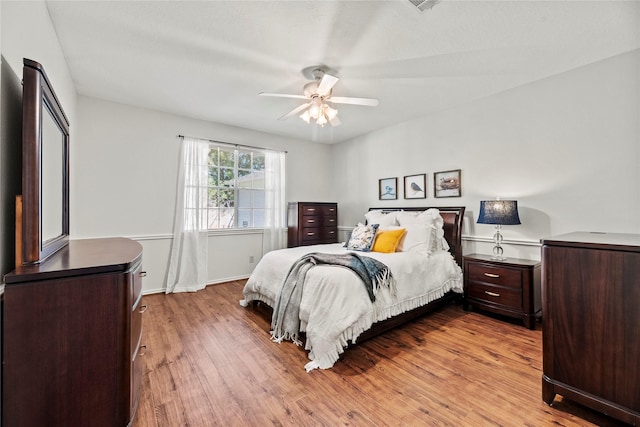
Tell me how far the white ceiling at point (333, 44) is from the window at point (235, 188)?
4.00 feet

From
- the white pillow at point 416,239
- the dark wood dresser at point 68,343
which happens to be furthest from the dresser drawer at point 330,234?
the dark wood dresser at point 68,343

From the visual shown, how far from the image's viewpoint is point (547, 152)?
9.55 feet

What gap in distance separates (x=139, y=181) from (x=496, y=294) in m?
4.63

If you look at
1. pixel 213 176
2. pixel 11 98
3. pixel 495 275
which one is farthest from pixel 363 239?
pixel 11 98

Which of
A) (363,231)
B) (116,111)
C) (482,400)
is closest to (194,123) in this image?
(116,111)

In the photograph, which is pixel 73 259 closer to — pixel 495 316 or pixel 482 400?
pixel 482 400

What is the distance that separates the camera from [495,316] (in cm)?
298

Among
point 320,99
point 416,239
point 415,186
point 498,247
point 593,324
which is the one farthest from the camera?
point 415,186

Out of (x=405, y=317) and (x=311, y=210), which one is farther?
(x=311, y=210)

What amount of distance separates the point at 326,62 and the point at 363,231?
2007 mm

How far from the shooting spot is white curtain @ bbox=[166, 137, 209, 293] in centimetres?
391

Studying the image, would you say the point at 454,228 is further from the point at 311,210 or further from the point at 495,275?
the point at 311,210

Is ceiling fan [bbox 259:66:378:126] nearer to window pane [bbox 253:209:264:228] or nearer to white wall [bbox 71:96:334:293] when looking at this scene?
white wall [bbox 71:96:334:293]

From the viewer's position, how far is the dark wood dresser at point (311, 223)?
4703mm
